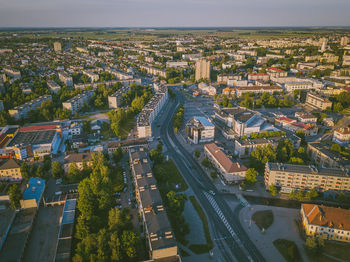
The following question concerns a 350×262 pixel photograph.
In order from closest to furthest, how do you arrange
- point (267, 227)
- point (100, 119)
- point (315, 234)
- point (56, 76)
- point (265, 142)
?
point (315, 234), point (267, 227), point (265, 142), point (100, 119), point (56, 76)

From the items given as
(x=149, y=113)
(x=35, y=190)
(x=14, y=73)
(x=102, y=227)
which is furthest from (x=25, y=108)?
(x=102, y=227)

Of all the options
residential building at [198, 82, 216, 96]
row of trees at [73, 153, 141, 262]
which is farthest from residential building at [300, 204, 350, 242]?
residential building at [198, 82, 216, 96]

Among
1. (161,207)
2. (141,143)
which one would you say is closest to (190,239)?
(161,207)

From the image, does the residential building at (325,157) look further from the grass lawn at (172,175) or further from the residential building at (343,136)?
the grass lawn at (172,175)

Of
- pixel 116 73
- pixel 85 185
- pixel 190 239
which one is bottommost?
pixel 190 239

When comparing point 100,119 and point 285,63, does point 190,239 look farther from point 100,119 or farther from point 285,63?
point 285,63
